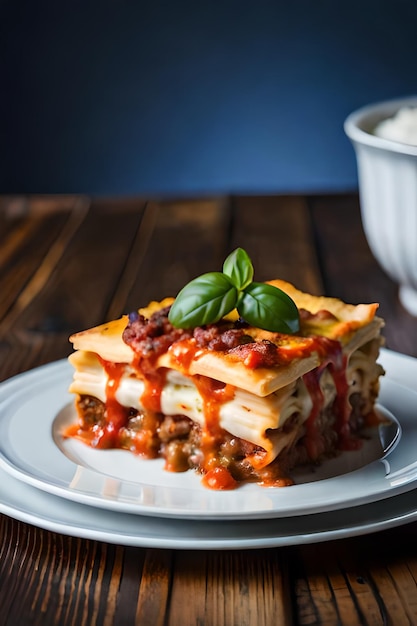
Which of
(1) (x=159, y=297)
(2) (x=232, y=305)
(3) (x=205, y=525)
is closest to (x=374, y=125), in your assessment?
(1) (x=159, y=297)

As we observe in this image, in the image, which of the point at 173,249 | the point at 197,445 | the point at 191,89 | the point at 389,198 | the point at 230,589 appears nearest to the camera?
the point at 230,589

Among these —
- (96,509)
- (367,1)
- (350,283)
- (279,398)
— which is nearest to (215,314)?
(279,398)

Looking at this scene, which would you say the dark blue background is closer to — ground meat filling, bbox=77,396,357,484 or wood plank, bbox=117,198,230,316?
wood plank, bbox=117,198,230,316

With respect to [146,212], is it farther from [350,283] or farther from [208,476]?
[208,476]

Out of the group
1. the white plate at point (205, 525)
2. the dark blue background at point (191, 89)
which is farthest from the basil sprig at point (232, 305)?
the dark blue background at point (191, 89)

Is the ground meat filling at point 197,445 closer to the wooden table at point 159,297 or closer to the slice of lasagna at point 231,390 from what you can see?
the slice of lasagna at point 231,390

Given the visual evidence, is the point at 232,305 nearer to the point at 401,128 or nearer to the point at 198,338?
the point at 198,338
